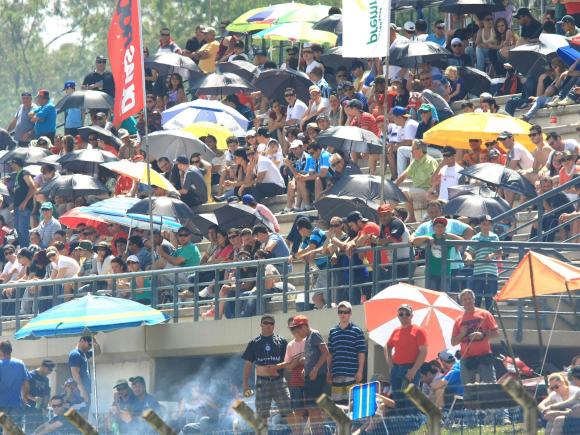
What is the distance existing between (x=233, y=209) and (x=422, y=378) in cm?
589

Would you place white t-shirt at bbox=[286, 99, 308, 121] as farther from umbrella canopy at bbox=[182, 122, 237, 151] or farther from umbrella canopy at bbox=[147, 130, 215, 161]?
umbrella canopy at bbox=[147, 130, 215, 161]

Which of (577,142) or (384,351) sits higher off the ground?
(577,142)

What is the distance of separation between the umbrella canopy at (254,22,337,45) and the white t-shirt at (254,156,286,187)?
579 cm

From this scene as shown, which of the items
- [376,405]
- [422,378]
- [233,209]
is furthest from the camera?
[233,209]

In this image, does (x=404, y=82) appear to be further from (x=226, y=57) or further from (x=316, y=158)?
(x=226, y=57)

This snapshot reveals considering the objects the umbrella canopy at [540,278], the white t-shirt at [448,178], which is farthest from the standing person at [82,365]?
the umbrella canopy at [540,278]

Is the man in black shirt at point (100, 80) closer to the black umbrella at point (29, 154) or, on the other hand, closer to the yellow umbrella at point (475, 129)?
the black umbrella at point (29, 154)

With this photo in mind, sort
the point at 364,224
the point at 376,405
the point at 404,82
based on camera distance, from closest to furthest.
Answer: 1. the point at 376,405
2. the point at 364,224
3. the point at 404,82

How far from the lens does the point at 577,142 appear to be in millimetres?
26766

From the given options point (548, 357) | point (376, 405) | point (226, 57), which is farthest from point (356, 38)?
point (226, 57)

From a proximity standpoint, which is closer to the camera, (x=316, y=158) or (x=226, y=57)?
(x=316, y=158)

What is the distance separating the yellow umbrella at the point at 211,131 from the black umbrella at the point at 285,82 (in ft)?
4.89

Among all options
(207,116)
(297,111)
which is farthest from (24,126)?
(297,111)

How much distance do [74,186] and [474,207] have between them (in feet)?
26.1
